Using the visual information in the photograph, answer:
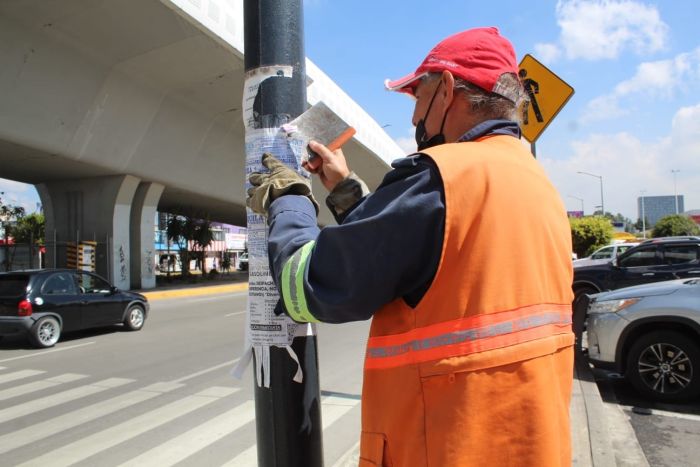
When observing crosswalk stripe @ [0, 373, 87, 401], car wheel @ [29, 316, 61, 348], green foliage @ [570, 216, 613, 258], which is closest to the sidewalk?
crosswalk stripe @ [0, 373, 87, 401]

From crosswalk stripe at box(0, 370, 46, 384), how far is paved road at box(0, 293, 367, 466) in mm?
15

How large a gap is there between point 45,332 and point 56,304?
568 mm

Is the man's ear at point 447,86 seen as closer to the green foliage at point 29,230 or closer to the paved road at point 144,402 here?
the paved road at point 144,402

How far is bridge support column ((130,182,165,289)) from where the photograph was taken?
24.4m

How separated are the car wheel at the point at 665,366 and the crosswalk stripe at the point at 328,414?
10.8 feet

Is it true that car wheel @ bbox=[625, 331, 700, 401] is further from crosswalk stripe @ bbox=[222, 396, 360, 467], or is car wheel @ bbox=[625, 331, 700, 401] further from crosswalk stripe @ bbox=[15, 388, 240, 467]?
crosswalk stripe @ bbox=[15, 388, 240, 467]

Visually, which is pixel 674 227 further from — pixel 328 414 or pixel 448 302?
pixel 448 302

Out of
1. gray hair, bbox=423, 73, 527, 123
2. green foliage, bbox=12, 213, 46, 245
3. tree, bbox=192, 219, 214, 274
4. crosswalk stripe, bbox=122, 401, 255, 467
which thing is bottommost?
crosswalk stripe, bbox=122, 401, 255, 467

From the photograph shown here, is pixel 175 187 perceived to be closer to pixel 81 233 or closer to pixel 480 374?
pixel 81 233

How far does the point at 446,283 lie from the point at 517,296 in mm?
199

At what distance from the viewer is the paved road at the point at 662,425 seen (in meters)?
4.52

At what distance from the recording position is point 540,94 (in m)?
6.13

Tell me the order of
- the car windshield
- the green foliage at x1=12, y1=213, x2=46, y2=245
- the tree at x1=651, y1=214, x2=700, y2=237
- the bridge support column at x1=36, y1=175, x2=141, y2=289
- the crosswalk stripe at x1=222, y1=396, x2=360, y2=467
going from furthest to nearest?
the tree at x1=651, y1=214, x2=700, y2=237
the green foliage at x1=12, y1=213, x2=46, y2=245
the bridge support column at x1=36, y1=175, x2=141, y2=289
the car windshield
the crosswalk stripe at x1=222, y1=396, x2=360, y2=467

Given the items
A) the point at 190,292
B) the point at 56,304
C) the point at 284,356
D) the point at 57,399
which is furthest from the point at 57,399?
the point at 190,292
